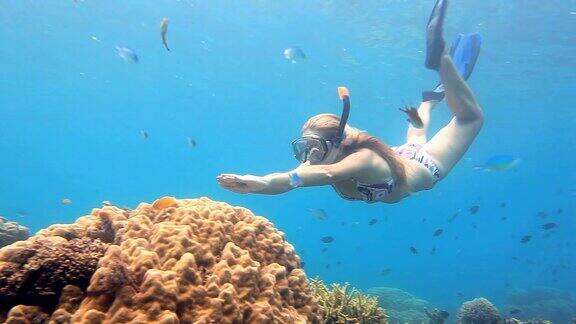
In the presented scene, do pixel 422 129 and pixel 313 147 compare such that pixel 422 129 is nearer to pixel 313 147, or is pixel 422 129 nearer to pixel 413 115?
pixel 413 115

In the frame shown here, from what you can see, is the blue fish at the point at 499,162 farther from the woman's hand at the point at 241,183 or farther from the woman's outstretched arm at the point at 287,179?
the woman's hand at the point at 241,183

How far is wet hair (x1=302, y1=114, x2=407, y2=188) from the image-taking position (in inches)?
231

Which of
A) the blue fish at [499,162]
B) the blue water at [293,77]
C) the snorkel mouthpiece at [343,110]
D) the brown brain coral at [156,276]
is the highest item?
the blue water at [293,77]

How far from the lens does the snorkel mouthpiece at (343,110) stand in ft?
17.9

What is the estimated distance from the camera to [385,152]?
6.29 meters

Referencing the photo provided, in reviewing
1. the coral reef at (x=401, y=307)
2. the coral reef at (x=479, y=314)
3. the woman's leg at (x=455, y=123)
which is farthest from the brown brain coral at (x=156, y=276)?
the coral reef at (x=401, y=307)

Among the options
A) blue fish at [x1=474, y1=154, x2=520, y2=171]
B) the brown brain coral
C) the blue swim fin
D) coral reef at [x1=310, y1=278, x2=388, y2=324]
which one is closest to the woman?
the blue swim fin

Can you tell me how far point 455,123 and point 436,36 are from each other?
1.78 m

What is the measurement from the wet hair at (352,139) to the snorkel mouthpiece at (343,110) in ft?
0.22

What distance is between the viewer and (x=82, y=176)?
19150 centimetres

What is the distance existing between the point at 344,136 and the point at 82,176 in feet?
689

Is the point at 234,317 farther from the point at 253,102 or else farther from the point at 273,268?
the point at 253,102

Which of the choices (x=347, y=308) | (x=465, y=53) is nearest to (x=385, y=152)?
(x=347, y=308)

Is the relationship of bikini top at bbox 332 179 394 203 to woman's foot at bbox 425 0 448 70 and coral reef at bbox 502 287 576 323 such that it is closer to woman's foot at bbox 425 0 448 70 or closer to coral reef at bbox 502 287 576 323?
woman's foot at bbox 425 0 448 70
